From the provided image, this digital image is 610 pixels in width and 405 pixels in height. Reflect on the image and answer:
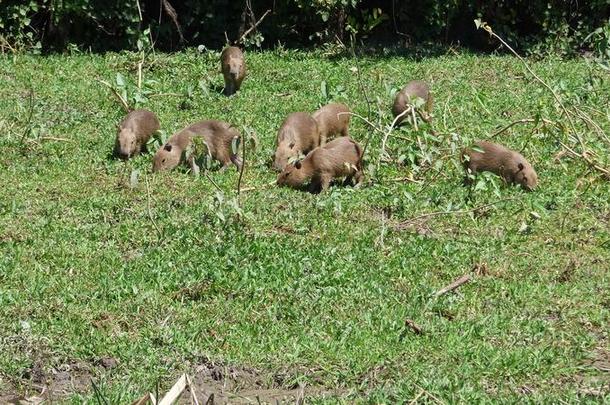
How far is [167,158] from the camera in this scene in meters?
9.70

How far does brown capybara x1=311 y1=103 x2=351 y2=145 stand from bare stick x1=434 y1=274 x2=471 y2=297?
3515 mm

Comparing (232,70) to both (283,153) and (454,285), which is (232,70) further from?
(454,285)

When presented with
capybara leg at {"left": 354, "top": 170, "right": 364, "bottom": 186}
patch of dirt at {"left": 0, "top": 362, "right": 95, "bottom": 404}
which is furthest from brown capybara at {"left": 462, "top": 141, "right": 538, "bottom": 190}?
patch of dirt at {"left": 0, "top": 362, "right": 95, "bottom": 404}

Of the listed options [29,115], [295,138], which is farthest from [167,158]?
[29,115]

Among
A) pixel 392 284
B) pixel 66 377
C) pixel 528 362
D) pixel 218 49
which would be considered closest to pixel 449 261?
pixel 392 284

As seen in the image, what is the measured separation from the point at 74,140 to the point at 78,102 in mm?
1458

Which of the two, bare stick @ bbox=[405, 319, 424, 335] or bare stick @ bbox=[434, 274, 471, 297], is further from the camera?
bare stick @ bbox=[434, 274, 471, 297]

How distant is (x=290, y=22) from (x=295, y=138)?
575cm

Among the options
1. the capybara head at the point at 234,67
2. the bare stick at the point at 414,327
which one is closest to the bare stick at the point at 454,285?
the bare stick at the point at 414,327

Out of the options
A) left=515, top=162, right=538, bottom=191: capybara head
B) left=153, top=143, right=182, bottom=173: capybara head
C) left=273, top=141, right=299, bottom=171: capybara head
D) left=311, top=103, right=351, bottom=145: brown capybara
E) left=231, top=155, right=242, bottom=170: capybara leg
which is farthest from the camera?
left=311, top=103, right=351, bottom=145: brown capybara

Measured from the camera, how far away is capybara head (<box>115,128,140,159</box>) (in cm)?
994

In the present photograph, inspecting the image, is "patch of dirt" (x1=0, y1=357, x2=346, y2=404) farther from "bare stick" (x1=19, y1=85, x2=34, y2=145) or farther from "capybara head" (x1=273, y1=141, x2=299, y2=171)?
"bare stick" (x1=19, y1=85, x2=34, y2=145)

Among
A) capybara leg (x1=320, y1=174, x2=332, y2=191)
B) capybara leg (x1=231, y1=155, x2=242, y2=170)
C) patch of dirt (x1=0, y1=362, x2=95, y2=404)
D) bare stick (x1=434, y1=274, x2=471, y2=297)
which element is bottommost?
patch of dirt (x1=0, y1=362, x2=95, y2=404)

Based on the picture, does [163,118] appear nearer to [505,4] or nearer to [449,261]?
[449,261]
